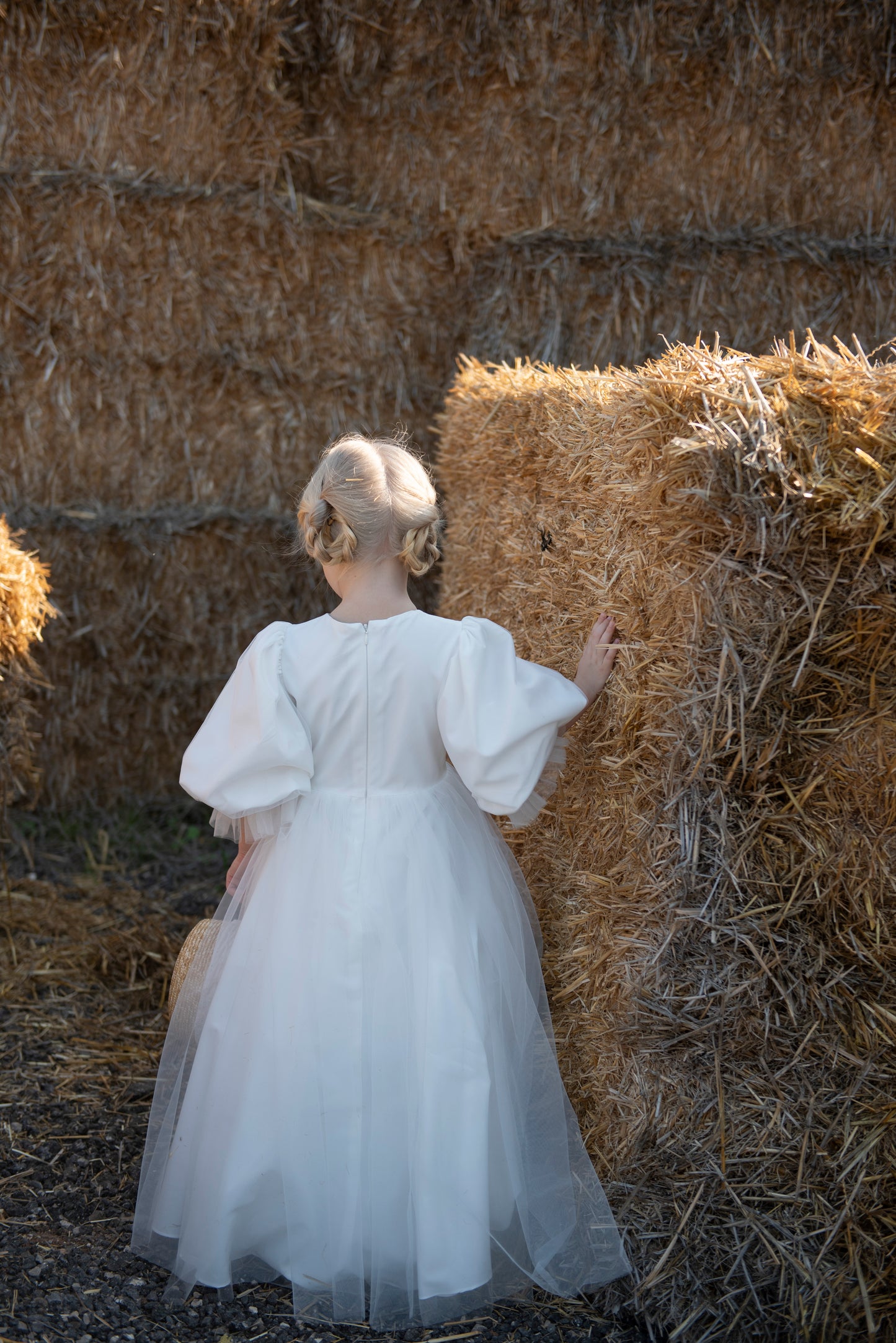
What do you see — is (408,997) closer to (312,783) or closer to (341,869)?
(341,869)

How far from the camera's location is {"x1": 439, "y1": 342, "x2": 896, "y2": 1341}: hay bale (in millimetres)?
1886

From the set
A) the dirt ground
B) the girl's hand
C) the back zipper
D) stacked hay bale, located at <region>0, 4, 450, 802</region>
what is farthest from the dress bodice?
stacked hay bale, located at <region>0, 4, 450, 802</region>

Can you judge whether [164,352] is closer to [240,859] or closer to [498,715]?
[240,859]

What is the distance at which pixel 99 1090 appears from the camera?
9.71ft

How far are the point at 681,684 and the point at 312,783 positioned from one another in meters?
0.74

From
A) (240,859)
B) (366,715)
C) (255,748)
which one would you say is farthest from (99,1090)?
(366,715)

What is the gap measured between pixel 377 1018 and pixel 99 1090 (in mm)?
1217

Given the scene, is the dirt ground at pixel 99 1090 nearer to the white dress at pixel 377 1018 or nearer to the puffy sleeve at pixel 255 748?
the white dress at pixel 377 1018

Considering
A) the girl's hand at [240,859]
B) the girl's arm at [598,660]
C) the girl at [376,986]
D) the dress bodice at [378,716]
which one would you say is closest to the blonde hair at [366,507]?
the girl at [376,986]

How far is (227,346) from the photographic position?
182 inches

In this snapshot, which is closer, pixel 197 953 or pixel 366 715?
pixel 366 715

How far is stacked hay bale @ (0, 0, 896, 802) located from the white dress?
2614 millimetres

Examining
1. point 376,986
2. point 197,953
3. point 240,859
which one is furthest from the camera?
point 197,953

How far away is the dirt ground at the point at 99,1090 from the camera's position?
2.06 meters
